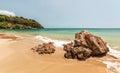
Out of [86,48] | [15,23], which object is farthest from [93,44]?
[15,23]

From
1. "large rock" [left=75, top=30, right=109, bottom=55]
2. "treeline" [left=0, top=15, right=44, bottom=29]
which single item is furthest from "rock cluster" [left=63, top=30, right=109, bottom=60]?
"treeline" [left=0, top=15, right=44, bottom=29]

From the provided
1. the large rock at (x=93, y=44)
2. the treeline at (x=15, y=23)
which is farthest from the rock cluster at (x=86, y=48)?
the treeline at (x=15, y=23)

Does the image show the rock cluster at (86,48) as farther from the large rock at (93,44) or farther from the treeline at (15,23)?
the treeline at (15,23)

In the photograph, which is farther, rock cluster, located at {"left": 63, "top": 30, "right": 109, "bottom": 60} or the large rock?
the large rock

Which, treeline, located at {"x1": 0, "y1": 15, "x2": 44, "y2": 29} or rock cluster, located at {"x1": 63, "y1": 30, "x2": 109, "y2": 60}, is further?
treeline, located at {"x1": 0, "y1": 15, "x2": 44, "y2": 29}

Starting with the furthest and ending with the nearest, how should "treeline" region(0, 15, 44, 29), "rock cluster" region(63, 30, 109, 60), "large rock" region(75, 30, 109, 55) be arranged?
"treeline" region(0, 15, 44, 29)
"large rock" region(75, 30, 109, 55)
"rock cluster" region(63, 30, 109, 60)

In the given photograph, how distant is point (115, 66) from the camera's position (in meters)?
6.98

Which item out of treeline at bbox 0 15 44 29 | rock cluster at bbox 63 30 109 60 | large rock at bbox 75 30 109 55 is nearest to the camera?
rock cluster at bbox 63 30 109 60

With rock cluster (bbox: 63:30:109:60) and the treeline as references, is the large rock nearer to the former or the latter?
rock cluster (bbox: 63:30:109:60)

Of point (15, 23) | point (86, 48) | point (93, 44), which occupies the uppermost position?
point (93, 44)

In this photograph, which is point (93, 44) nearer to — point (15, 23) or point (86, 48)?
point (86, 48)

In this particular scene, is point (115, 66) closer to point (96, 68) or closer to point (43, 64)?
point (96, 68)

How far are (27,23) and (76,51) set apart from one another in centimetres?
10832

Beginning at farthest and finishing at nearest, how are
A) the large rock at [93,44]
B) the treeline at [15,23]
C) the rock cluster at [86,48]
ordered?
the treeline at [15,23]
the large rock at [93,44]
the rock cluster at [86,48]
